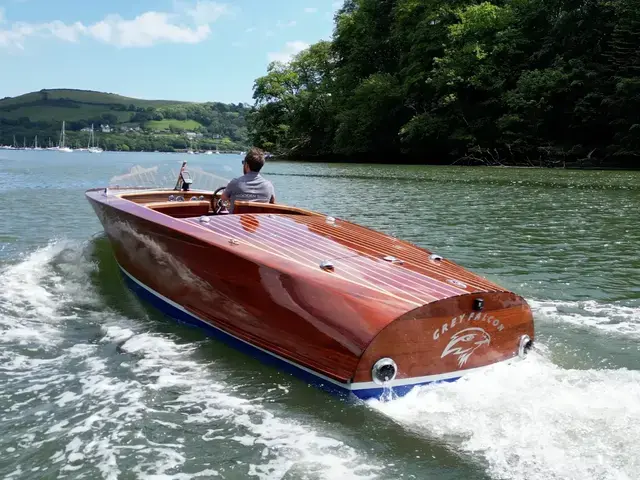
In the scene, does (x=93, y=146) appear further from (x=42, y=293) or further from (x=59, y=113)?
(x=42, y=293)

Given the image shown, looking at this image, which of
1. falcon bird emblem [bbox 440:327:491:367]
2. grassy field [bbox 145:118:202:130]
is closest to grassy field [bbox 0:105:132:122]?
grassy field [bbox 145:118:202:130]

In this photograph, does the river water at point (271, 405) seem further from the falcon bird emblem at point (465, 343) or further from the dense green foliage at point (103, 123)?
the dense green foliage at point (103, 123)

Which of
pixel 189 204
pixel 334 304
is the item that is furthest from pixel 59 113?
pixel 334 304

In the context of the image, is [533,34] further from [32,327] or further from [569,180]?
[32,327]

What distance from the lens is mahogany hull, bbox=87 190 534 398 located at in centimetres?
362

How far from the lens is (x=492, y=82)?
39406 mm

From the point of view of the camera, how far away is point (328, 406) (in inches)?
147

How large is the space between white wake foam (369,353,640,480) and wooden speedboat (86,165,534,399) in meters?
0.15

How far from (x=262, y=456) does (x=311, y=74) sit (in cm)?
6971

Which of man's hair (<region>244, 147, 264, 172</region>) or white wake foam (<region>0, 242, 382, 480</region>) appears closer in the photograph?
white wake foam (<region>0, 242, 382, 480</region>)

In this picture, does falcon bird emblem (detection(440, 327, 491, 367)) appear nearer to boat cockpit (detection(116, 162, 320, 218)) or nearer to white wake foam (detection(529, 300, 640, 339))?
white wake foam (detection(529, 300, 640, 339))

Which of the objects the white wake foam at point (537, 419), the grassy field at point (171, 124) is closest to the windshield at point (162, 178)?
the white wake foam at point (537, 419)

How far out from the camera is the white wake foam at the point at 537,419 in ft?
9.82

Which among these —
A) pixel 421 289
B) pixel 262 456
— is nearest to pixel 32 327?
pixel 262 456
